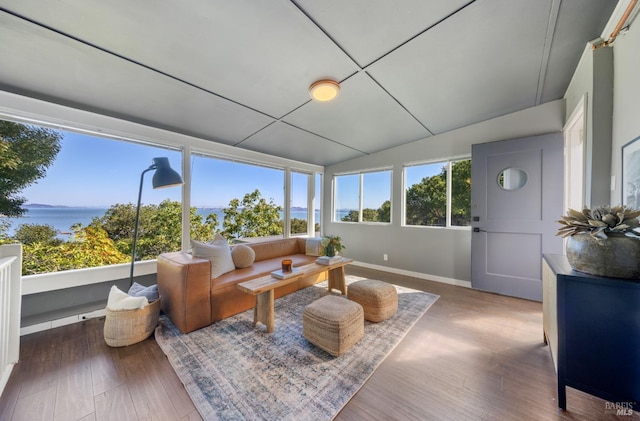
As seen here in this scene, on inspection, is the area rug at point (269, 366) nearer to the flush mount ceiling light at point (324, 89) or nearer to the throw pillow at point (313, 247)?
the throw pillow at point (313, 247)

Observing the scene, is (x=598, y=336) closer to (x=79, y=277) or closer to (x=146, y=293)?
(x=146, y=293)

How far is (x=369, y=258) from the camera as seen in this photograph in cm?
451

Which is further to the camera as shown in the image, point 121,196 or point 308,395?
point 121,196

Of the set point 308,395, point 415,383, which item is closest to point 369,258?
point 415,383

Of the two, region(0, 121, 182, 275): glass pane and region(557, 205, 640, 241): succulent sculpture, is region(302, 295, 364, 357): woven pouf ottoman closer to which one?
region(557, 205, 640, 241): succulent sculpture

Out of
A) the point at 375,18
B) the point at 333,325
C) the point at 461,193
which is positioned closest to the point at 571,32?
the point at 375,18

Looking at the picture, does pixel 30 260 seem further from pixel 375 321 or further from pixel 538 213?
pixel 538 213

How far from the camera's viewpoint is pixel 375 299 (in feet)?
7.73

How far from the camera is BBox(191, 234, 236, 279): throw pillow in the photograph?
244 cm

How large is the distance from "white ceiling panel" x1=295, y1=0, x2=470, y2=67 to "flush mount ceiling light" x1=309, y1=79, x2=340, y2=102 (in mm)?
383

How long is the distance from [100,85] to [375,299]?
3.27 m

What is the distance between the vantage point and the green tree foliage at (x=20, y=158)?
2.07 metres

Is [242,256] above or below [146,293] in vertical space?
above

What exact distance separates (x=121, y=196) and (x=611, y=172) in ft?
15.6
